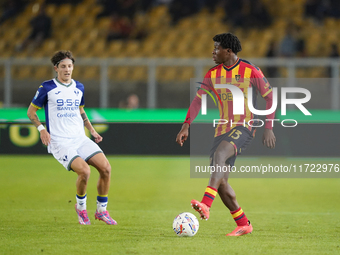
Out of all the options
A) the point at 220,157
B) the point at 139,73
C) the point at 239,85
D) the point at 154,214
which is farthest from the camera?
the point at 139,73

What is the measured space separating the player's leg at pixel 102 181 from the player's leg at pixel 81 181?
106 millimetres

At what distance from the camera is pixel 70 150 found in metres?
5.70

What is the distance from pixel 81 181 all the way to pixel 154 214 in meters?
1.18

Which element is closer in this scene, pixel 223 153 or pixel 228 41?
pixel 223 153

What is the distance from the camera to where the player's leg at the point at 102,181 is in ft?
18.8

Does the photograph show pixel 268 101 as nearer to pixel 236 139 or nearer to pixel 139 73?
pixel 236 139

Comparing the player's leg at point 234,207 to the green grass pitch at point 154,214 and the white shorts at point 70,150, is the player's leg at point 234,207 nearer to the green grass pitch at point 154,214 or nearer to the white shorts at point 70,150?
the green grass pitch at point 154,214

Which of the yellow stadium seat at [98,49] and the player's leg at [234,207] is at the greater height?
the yellow stadium seat at [98,49]

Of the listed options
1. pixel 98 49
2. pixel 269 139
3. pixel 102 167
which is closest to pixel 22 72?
pixel 98 49

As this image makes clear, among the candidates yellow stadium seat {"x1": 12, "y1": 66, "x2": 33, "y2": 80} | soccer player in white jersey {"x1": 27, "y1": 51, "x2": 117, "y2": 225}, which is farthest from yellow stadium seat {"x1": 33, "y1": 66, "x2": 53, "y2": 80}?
soccer player in white jersey {"x1": 27, "y1": 51, "x2": 117, "y2": 225}

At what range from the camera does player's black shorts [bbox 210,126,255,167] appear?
509 cm

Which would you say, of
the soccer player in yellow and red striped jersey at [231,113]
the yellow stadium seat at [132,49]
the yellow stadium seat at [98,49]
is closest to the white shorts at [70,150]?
the soccer player in yellow and red striped jersey at [231,113]

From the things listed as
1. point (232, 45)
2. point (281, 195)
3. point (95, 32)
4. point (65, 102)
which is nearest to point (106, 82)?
point (95, 32)

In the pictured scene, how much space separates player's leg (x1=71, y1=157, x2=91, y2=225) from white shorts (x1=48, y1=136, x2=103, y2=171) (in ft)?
0.20
